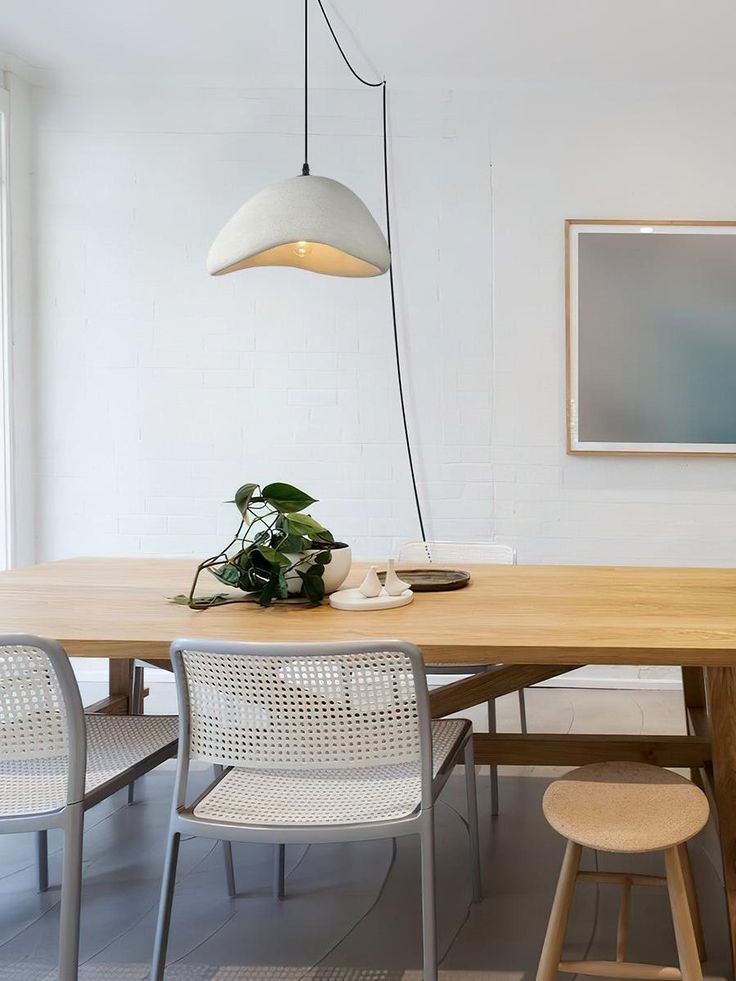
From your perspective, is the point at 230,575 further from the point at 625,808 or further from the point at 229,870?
the point at 625,808

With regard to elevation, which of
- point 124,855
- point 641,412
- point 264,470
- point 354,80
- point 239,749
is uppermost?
point 354,80

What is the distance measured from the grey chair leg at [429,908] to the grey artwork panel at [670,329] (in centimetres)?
271

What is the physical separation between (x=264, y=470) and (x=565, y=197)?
1833 millimetres

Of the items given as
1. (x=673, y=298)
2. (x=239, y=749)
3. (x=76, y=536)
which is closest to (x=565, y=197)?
(x=673, y=298)

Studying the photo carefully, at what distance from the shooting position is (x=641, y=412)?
12.4 ft

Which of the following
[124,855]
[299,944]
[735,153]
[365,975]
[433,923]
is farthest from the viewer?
[735,153]

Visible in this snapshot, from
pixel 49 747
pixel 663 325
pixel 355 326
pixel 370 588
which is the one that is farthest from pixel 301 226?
pixel 663 325

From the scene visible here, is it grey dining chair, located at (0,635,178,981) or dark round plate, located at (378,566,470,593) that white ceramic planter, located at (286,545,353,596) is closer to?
dark round plate, located at (378,566,470,593)

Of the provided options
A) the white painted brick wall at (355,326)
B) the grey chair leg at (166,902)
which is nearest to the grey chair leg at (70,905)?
the grey chair leg at (166,902)

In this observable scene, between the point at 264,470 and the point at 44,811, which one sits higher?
the point at 264,470

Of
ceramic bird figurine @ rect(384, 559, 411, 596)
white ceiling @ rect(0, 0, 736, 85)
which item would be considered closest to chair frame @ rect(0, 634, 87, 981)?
ceramic bird figurine @ rect(384, 559, 411, 596)

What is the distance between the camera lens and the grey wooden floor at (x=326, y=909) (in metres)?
1.73

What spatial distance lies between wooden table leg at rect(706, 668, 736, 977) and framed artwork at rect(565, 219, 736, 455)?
2.18 m

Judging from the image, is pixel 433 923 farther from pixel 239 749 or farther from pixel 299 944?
pixel 299 944
